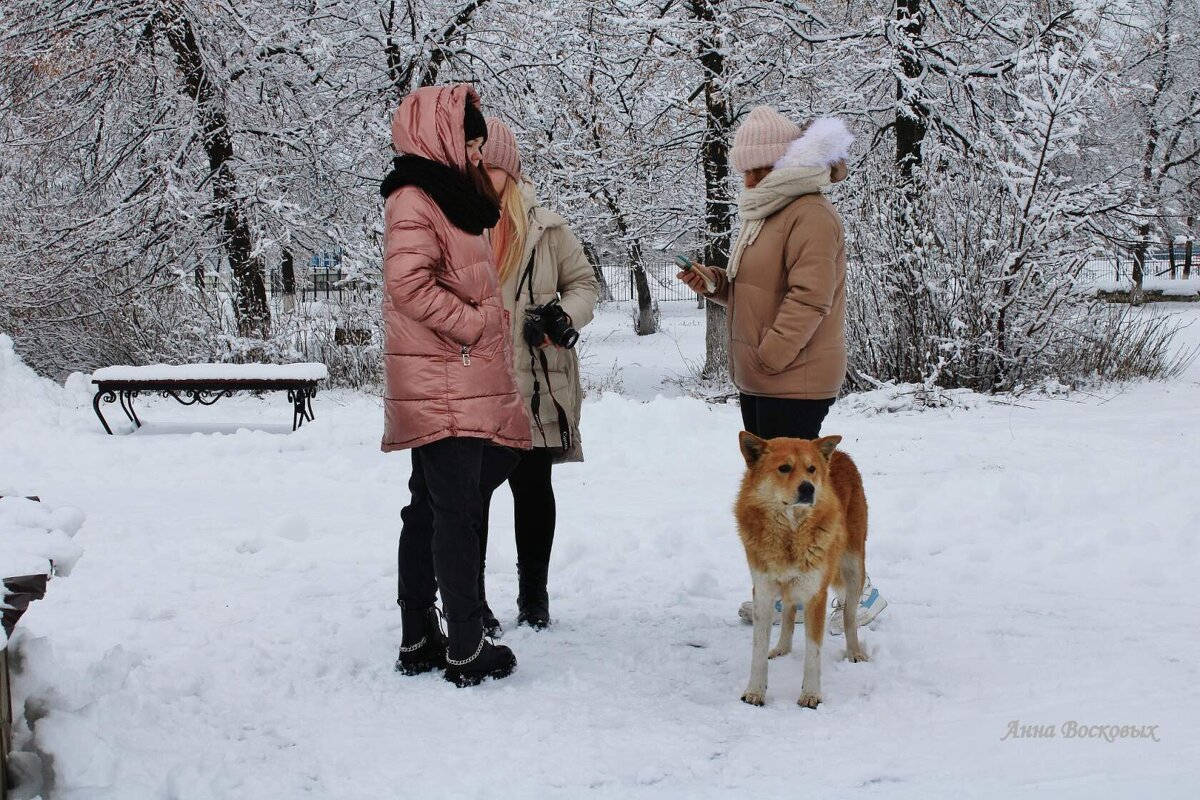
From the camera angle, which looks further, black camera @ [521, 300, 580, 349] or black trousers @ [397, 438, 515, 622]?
black camera @ [521, 300, 580, 349]

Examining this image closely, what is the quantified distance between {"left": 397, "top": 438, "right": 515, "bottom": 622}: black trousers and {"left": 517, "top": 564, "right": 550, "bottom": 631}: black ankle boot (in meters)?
0.57

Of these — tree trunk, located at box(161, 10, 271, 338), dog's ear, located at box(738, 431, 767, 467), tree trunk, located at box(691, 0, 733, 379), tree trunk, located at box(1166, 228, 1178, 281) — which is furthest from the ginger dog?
tree trunk, located at box(1166, 228, 1178, 281)

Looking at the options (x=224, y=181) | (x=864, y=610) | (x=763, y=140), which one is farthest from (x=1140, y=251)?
(x=763, y=140)

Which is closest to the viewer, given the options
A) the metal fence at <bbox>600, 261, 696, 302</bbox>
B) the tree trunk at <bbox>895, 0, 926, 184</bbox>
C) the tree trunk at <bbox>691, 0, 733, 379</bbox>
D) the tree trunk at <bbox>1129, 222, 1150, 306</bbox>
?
the tree trunk at <bbox>1129, 222, 1150, 306</bbox>

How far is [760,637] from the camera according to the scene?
3.39 meters

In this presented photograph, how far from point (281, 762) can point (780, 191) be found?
2654 mm

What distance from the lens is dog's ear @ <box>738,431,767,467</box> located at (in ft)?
11.1

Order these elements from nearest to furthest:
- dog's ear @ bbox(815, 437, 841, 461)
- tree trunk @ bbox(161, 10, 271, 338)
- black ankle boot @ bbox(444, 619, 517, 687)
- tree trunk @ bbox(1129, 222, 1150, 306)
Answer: dog's ear @ bbox(815, 437, 841, 461), black ankle boot @ bbox(444, 619, 517, 687), tree trunk @ bbox(1129, 222, 1150, 306), tree trunk @ bbox(161, 10, 271, 338)

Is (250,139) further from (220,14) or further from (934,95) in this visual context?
(934,95)

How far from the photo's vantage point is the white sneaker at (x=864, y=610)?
13.3 feet

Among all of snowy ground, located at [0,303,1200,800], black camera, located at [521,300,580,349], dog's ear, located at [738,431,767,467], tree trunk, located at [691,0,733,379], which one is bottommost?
snowy ground, located at [0,303,1200,800]

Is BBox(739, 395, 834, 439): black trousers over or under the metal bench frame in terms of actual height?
over

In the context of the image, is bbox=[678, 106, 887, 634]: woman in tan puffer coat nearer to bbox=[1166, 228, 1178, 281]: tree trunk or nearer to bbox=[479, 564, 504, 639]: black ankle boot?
bbox=[479, 564, 504, 639]: black ankle boot

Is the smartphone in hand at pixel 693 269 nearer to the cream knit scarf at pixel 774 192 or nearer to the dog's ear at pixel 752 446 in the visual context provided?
the cream knit scarf at pixel 774 192
